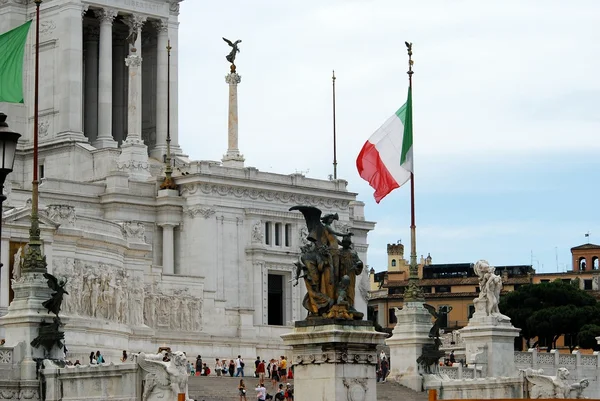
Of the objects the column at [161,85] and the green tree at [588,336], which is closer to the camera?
the column at [161,85]

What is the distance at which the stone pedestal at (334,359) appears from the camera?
37750 millimetres

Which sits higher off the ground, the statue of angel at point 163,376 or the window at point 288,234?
the window at point 288,234

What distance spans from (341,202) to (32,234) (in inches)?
2046

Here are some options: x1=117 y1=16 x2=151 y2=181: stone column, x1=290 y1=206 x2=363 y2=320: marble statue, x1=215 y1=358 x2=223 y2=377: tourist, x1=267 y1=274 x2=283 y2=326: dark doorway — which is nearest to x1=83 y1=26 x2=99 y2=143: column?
x1=117 y1=16 x2=151 y2=181: stone column

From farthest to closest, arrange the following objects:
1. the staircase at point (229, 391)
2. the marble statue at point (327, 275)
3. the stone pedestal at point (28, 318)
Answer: the staircase at point (229, 391) → the stone pedestal at point (28, 318) → the marble statue at point (327, 275)

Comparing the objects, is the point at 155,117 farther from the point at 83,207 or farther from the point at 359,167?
the point at 359,167

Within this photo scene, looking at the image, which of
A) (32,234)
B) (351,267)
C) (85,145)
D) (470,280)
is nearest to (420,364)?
(32,234)

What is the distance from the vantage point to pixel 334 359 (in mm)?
37750

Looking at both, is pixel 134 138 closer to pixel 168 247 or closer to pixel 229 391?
pixel 168 247

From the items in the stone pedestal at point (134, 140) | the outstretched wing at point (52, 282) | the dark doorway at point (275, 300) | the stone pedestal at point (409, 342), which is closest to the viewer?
the outstretched wing at point (52, 282)

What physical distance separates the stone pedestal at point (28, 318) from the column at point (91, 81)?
60.1m

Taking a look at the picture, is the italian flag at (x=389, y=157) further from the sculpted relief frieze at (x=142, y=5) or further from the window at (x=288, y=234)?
the sculpted relief frieze at (x=142, y=5)

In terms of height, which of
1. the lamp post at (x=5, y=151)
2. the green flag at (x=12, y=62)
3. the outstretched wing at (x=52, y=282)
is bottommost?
the outstretched wing at (x=52, y=282)

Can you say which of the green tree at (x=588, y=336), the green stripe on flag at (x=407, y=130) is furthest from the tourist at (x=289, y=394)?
the green tree at (x=588, y=336)
